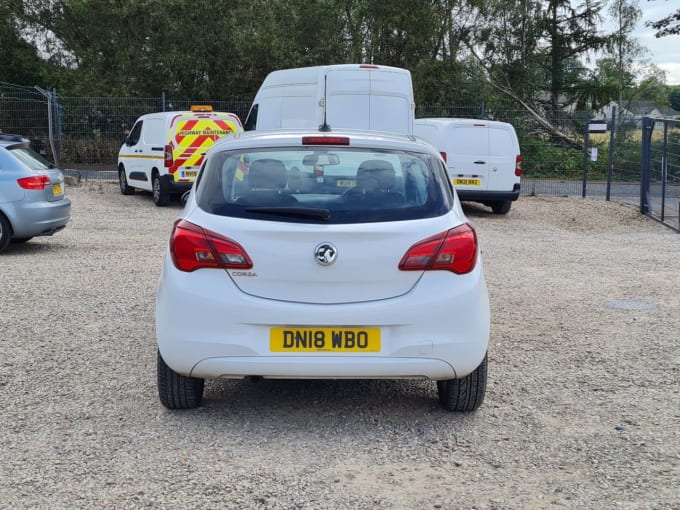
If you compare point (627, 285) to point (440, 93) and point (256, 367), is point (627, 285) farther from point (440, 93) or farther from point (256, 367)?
point (440, 93)

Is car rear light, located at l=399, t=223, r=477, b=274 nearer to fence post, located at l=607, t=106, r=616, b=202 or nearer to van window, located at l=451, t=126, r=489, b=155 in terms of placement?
van window, located at l=451, t=126, r=489, b=155

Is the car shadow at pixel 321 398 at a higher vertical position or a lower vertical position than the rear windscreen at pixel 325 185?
lower

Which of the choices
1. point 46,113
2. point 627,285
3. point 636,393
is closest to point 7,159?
point 627,285

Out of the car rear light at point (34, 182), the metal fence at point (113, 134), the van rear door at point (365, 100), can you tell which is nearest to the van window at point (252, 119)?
the van rear door at point (365, 100)

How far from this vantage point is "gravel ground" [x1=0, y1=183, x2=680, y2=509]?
159 inches

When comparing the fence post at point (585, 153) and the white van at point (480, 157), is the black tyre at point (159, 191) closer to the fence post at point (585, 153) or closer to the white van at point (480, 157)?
the white van at point (480, 157)

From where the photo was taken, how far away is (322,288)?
4648mm

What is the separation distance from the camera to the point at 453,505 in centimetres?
388

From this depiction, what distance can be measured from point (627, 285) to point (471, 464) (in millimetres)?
5823

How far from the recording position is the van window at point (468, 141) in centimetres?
1706

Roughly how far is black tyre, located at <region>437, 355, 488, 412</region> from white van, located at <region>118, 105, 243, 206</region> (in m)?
12.7

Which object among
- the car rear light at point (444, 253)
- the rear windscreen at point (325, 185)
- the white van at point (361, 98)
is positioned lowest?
the car rear light at point (444, 253)

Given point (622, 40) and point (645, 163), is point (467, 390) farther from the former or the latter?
point (622, 40)

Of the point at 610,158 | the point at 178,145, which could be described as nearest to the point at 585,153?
the point at 610,158
